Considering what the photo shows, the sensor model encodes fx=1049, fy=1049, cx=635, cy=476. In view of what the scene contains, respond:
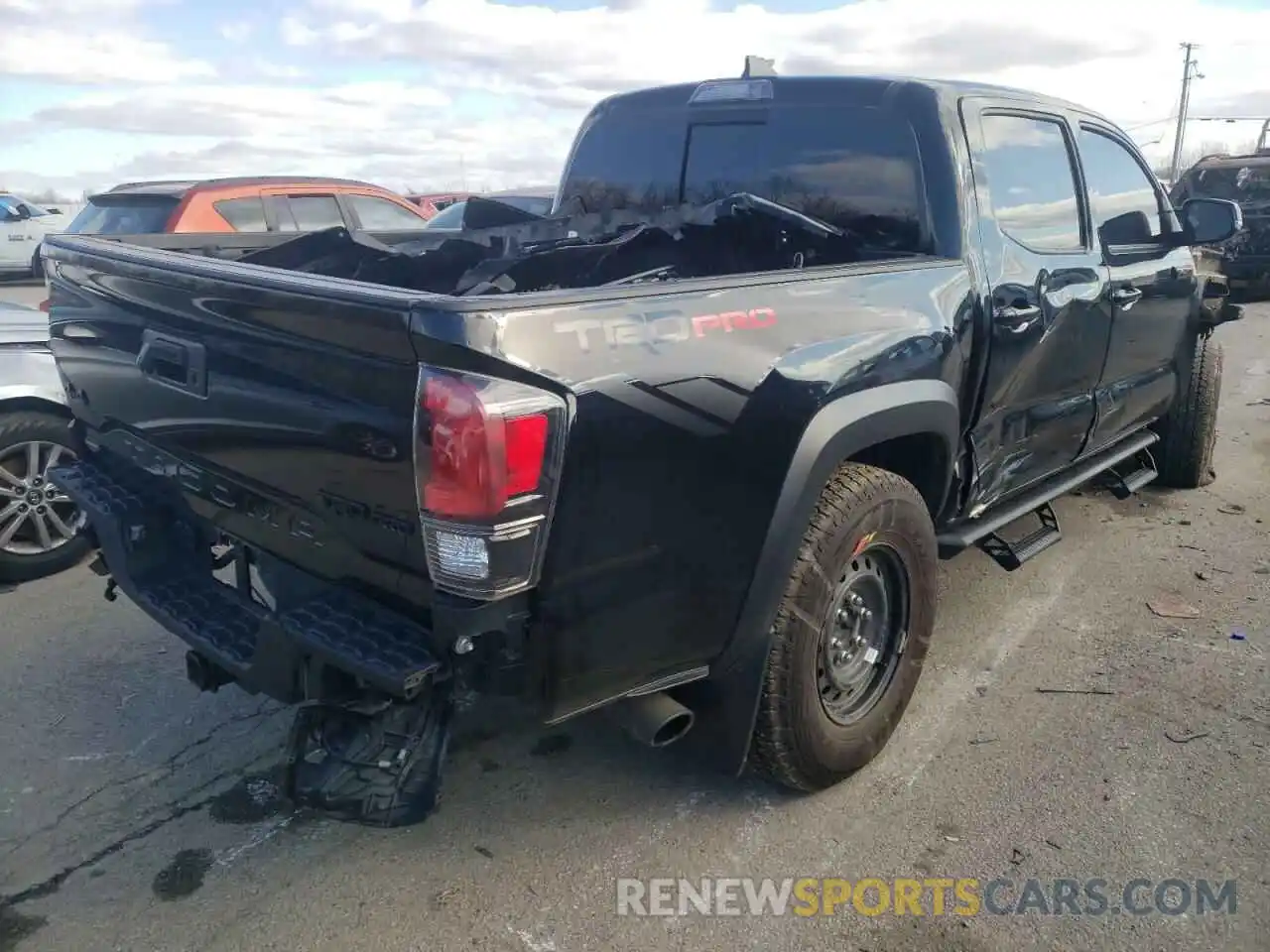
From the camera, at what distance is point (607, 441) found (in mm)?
2230

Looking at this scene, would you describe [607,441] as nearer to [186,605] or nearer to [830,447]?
[830,447]

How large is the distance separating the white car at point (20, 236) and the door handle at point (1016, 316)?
19361 mm

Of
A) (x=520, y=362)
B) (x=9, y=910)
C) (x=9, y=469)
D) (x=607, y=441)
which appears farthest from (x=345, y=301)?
(x=9, y=469)

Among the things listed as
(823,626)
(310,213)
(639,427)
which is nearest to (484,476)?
(639,427)

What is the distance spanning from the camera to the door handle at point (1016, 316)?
3510 mm

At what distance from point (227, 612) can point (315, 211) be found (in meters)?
6.97

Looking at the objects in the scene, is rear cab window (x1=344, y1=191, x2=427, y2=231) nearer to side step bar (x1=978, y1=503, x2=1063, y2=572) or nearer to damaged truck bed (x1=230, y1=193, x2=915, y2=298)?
damaged truck bed (x1=230, y1=193, x2=915, y2=298)

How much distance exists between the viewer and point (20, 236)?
19.0 meters

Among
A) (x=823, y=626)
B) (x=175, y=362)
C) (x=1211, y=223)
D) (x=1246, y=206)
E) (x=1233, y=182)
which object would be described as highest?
(x=1233, y=182)

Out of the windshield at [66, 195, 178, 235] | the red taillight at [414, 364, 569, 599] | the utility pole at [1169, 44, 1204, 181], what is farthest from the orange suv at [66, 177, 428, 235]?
the utility pole at [1169, 44, 1204, 181]

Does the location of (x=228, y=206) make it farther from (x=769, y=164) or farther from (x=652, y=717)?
(x=652, y=717)

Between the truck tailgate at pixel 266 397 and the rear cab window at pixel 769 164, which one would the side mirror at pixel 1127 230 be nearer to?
the rear cab window at pixel 769 164

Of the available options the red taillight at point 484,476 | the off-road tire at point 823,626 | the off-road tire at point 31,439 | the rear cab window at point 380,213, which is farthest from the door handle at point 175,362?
the rear cab window at point 380,213

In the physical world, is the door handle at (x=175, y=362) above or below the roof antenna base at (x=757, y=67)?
below
